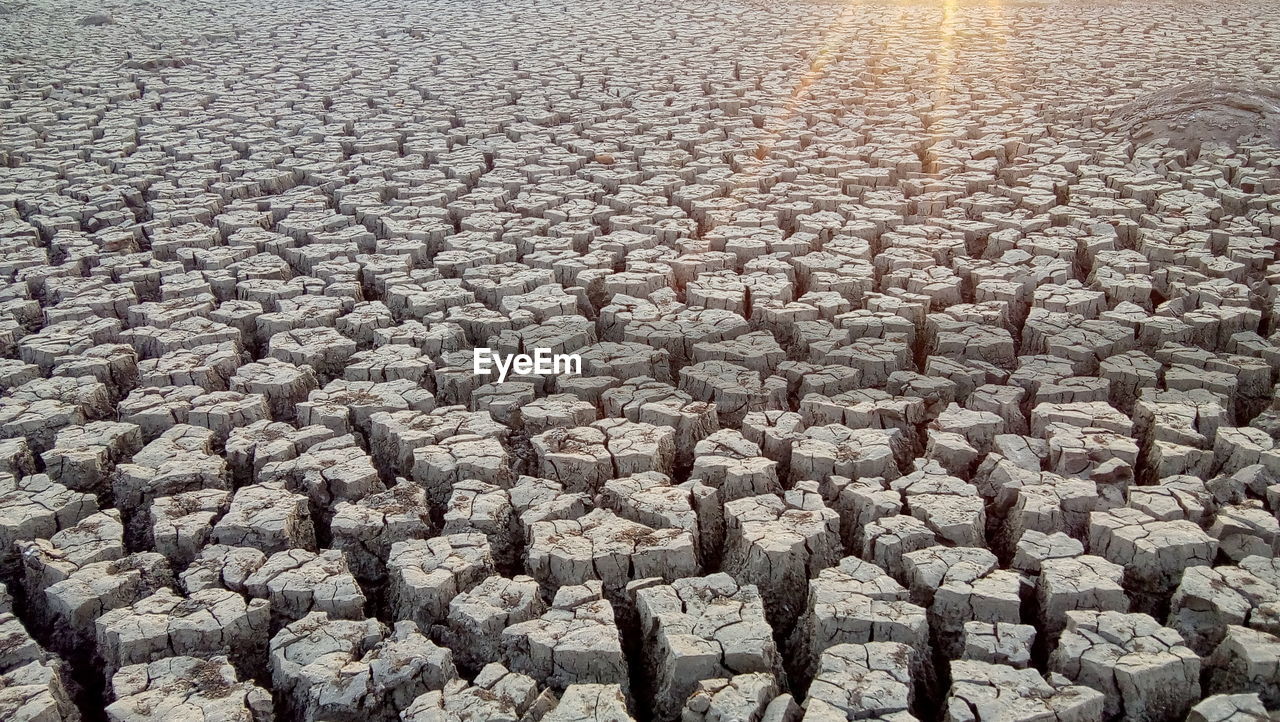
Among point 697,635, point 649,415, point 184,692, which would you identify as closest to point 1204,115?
point 649,415

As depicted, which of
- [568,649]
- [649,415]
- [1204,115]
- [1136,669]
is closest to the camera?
[1136,669]

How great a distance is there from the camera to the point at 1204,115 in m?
5.46

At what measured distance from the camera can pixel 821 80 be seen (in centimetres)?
726

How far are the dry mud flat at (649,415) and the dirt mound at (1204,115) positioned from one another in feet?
0.12

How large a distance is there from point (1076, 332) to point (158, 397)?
3.13m

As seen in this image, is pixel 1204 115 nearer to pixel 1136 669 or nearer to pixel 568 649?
pixel 1136 669

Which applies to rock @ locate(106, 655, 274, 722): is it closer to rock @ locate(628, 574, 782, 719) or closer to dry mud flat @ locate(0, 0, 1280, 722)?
dry mud flat @ locate(0, 0, 1280, 722)

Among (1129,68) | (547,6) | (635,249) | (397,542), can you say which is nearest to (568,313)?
(635,249)

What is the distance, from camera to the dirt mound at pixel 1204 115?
5.30m

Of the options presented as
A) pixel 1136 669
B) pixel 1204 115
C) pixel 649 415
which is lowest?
pixel 1136 669

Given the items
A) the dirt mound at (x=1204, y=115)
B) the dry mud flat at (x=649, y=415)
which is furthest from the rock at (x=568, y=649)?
the dirt mound at (x=1204, y=115)

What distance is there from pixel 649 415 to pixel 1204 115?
442 cm

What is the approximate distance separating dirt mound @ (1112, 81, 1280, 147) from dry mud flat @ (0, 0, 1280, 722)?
4 centimetres

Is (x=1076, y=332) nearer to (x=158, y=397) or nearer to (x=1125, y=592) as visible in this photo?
(x=1125, y=592)
